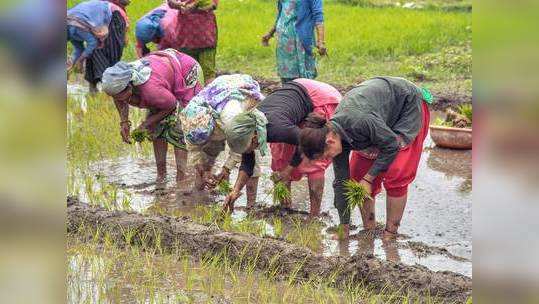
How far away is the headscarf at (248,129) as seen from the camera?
495 cm

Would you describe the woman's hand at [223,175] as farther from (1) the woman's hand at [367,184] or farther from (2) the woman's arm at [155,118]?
(2) the woman's arm at [155,118]

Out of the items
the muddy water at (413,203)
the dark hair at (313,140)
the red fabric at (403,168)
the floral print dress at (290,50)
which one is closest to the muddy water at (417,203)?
the muddy water at (413,203)

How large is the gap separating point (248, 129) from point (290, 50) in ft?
9.48

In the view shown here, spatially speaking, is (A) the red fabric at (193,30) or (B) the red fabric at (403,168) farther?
(A) the red fabric at (193,30)

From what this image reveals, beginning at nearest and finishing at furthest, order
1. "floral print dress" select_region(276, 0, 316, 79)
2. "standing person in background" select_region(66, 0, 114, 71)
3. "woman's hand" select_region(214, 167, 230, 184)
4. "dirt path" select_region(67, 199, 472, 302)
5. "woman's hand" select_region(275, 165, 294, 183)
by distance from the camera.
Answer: "dirt path" select_region(67, 199, 472, 302)
"woman's hand" select_region(214, 167, 230, 184)
"woman's hand" select_region(275, 165, 294, 183)
"floral print dress" select_region(276, 0, 316, 79)
"standing person in background" select_region(66, 0, 114, 71)

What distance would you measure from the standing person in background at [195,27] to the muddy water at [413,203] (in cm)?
113

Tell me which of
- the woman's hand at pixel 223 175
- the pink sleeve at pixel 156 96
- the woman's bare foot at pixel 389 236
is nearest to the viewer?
the woman's bare foot at pixel 389 236

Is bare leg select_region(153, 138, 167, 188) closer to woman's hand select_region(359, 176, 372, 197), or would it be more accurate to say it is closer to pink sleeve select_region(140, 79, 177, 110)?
pink sleeve select_region(140, 79, 177, 110)

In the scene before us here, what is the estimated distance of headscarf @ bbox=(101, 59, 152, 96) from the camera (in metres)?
5.88

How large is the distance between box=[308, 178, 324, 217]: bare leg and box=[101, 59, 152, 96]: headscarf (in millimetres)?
1421

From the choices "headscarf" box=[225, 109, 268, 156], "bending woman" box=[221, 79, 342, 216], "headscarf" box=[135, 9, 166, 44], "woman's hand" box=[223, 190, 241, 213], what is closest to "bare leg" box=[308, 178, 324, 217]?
"bending woman" box=[221, 79, 342, 216]

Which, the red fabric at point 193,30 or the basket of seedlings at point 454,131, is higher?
the red fabric at point 193,30
